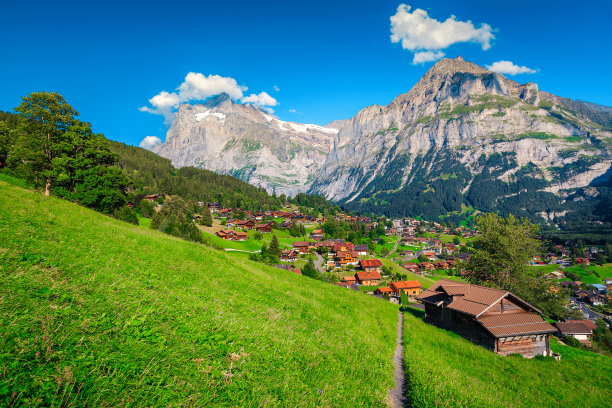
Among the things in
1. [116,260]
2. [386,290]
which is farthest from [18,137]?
[386,290]

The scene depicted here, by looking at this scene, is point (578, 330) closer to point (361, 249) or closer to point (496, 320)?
point (496, 320)

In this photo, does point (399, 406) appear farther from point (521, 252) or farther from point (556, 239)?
point (556, 239)

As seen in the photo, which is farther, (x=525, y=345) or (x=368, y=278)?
(x=368, y=278)

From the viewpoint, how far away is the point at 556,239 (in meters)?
177

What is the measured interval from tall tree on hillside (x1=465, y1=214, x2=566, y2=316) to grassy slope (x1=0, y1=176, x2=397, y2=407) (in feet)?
91.7

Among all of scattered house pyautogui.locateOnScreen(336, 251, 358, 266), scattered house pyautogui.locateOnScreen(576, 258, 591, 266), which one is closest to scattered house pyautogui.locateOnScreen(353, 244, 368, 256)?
scattered house pyautogui.locateOnScreen(336, 251, 358, 266)

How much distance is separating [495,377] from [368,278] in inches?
2779

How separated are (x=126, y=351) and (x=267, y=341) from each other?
371 centimetres

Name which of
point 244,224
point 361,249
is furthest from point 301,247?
point 361,249

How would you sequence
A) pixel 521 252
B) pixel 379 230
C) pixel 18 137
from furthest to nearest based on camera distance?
pixel 379 230 → pixel 521 252 → pixel 18 137

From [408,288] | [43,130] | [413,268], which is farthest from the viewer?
[413,268]

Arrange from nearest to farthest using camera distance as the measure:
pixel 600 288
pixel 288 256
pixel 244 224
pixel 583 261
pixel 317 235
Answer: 1. pixel 288 256
2. pixel 600 288
3. pixel 244 224
4. pixel 317 235
5. pixel 583 261

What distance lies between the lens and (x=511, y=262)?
31500 mm

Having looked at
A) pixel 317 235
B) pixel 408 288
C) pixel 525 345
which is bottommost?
pixel 408 288
